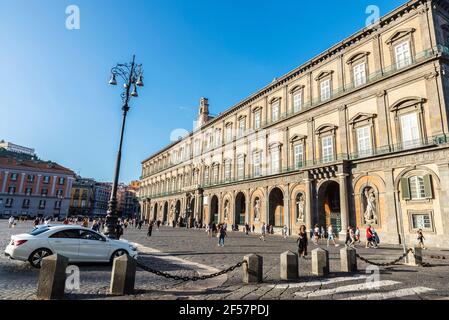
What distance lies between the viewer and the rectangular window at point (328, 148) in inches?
998

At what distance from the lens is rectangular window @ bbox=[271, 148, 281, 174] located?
31.3 metres

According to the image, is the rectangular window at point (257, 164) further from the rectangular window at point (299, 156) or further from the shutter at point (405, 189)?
the shutter at point (405, 189)

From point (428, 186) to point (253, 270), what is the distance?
16728 millimetres

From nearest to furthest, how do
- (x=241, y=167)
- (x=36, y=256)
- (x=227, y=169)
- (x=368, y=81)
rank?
1. (x=36, y=256)
2. (x=368, y=81)
3. (x=241, y=167)
4. (x=227, y=169)

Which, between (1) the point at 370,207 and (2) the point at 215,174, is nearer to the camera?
(1) the point at 370,207

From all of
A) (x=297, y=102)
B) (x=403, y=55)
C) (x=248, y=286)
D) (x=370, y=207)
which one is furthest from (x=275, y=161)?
(x=248, y=286)

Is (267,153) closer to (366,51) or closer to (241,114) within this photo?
(241,114)

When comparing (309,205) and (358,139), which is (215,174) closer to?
(309,205)

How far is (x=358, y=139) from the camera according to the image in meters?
23.4

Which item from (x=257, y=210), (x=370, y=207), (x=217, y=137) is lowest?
(x=257, y=210)

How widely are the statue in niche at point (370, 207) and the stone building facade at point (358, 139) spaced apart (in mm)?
79

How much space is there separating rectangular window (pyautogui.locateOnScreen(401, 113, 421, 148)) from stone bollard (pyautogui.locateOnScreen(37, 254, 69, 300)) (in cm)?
2205

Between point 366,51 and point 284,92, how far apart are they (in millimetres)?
10113

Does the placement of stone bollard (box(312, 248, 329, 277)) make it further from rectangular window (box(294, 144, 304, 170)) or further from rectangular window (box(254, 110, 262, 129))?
rectangular window (box(254, 110, 262, 129))
